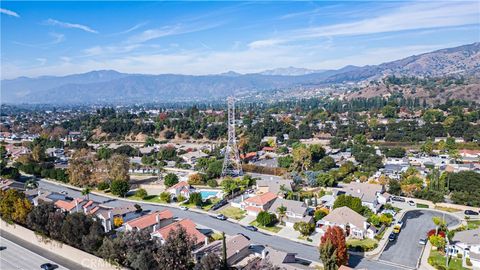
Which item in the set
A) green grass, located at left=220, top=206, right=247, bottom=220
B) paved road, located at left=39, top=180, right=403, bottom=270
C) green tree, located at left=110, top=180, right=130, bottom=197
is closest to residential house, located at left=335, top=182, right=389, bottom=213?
paved road, located at left=39, top=180, right=403, bottom=270

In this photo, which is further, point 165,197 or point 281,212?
point 165,197

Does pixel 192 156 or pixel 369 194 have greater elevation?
pixel 369 194

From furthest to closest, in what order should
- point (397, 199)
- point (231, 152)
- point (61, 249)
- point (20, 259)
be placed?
1. point (231, 152)
2. point (397, 199)
3. point (61, 249)
4. point (20, 259)

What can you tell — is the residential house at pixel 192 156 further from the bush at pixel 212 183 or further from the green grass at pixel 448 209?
the green grass at pixel 448 209

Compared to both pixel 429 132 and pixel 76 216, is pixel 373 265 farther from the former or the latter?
pixel 429 132

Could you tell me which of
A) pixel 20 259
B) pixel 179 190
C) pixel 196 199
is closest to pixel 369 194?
pixel 196 199

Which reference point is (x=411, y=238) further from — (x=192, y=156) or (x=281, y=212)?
(x=192, y=156)

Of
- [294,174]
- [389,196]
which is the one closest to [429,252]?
[389,196]

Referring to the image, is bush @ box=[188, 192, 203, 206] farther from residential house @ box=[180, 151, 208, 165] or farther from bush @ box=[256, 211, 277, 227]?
residential house @ box=[180, 151, 208, 165]
